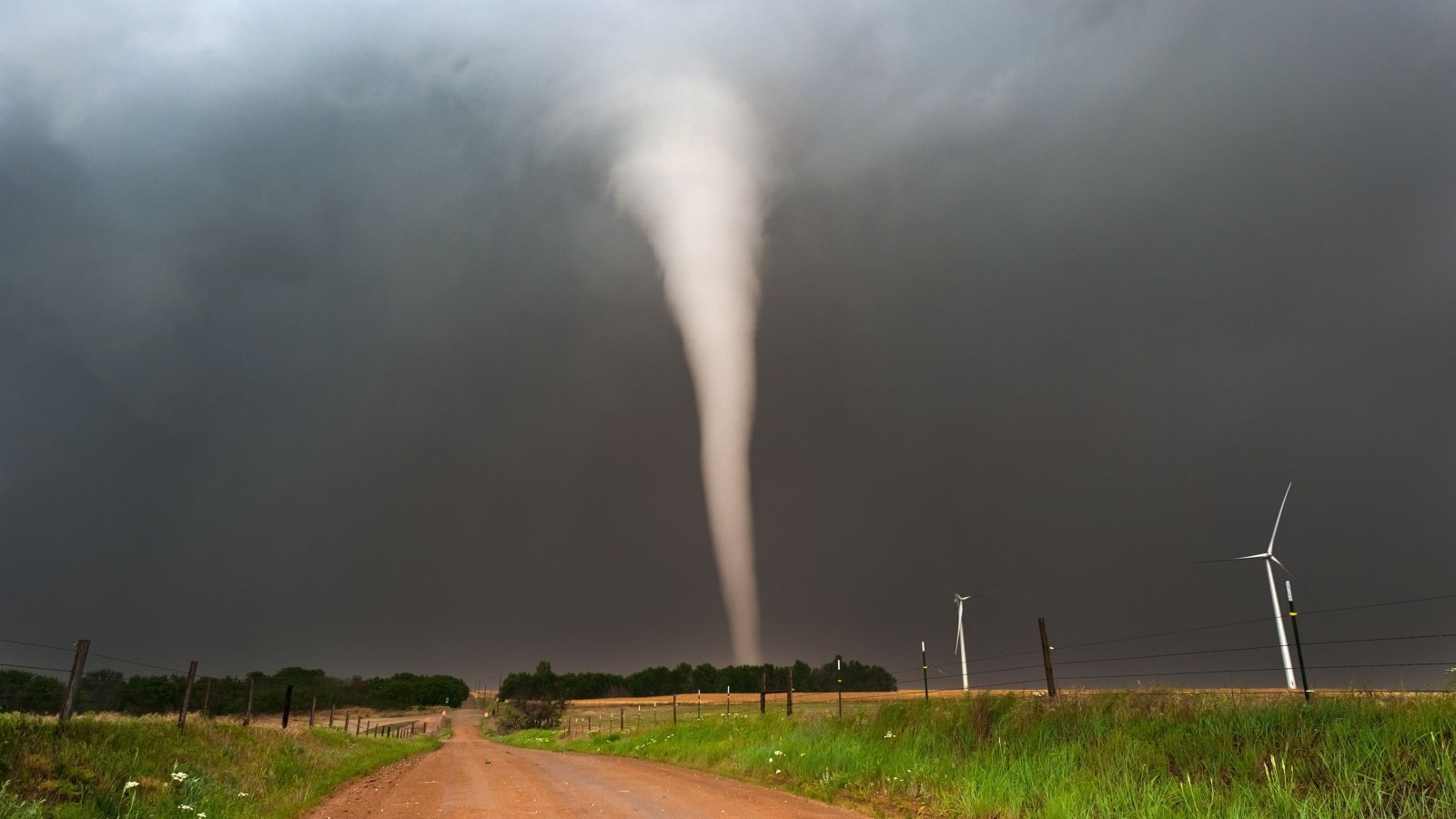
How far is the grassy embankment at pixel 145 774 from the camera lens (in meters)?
11.2

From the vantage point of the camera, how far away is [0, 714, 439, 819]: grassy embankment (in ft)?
36.7

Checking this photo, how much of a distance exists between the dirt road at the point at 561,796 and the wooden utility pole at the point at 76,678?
19.1 feet

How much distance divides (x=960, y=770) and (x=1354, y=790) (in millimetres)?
6311

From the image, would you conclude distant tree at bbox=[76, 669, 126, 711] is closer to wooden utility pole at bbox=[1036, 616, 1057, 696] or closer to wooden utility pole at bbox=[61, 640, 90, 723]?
wooden utility pole at bbox=[61, 640, 90, 723]

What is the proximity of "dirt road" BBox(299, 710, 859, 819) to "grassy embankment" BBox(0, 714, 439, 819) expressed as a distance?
1308 millimetres

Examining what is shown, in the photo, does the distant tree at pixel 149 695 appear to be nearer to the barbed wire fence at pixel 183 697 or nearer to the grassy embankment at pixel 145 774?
the barbed wire fence at pixel 183 697

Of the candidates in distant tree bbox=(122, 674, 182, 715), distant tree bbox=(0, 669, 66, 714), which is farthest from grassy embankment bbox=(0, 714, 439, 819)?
distant tree bbox=(122, 674, 182, 715)

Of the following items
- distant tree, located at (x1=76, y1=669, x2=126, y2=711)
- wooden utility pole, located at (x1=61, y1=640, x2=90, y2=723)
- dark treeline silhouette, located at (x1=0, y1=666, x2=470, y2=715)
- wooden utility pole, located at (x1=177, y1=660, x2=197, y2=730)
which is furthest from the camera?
dark treeline silhouette, located at (x1=0, y1=666, x2=470, y2=715)

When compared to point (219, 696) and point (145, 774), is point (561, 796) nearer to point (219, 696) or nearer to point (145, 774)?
point (145, 774)

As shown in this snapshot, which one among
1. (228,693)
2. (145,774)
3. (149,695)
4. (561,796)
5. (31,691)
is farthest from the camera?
(228,693)

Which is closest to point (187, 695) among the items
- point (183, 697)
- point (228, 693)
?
point (183, 697)

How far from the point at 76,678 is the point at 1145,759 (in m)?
21.7

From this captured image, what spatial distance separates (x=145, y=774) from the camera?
1407cm

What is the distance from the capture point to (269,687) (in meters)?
149
